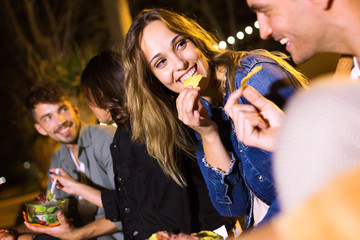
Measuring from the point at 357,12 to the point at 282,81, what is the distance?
74cm

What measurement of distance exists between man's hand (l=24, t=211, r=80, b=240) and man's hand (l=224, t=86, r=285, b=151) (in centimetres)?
181

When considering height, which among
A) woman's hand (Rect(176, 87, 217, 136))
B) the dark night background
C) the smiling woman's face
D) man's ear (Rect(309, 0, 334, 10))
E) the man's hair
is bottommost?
the dark night background

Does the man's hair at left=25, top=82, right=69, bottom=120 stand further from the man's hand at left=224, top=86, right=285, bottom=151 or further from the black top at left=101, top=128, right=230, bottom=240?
the man's hand at left=224, top=86, right=285, bottom=151

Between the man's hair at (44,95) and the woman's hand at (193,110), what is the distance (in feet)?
6.44

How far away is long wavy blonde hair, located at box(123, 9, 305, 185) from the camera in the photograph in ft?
8.25

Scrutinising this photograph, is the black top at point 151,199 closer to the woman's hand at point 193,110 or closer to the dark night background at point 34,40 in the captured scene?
the woman's hand at point 193,110

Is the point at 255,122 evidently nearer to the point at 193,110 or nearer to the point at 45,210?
the point at 193,110

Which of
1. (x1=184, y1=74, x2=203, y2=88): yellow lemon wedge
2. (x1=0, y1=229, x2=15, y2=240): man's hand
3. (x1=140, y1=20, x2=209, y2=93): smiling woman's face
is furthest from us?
(x1=0, y1=229, x2=15, y2=240): man's hand

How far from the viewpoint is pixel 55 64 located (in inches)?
264

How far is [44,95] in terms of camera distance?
3.66 metres

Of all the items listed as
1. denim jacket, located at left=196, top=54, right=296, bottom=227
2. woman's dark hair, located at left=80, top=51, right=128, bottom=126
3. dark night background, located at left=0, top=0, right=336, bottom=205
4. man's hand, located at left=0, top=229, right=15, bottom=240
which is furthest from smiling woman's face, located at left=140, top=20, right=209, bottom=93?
dark night background, located at left=0, top=0, right=336, bottom=205

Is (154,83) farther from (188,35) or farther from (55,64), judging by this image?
(55,64)

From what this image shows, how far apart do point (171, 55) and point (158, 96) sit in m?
0.47

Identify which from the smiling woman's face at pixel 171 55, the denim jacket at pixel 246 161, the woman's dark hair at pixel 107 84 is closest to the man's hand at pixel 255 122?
the denim jacket at pixel 246 161
